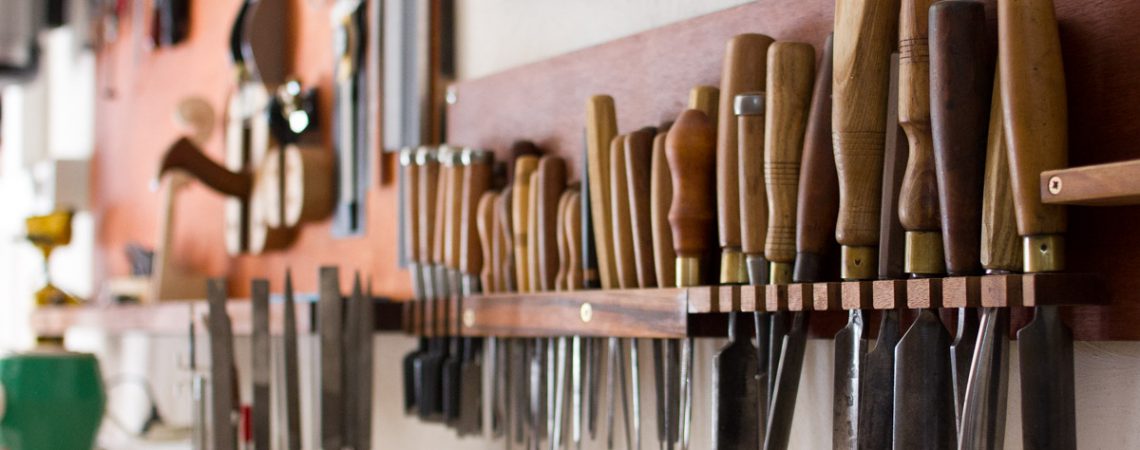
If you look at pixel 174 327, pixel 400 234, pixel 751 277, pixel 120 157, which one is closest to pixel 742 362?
pixel 751 277

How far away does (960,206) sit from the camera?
62 cm

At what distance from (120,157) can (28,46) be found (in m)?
0.60

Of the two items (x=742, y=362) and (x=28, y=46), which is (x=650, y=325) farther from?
(x=28, y=46)

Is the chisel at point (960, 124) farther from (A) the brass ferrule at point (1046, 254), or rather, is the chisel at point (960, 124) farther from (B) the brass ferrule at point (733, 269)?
(B) the brass ferrule at point (733, 269)

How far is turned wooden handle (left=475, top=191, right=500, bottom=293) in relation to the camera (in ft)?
3.39

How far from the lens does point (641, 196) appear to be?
2.80 feet

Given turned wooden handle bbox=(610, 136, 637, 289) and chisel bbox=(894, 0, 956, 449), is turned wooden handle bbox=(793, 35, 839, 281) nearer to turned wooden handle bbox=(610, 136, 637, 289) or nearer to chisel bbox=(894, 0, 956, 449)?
chisel bbox=(894, 0, 956, 449)

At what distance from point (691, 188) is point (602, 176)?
11 centimetres

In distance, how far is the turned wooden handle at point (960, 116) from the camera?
0.61 m

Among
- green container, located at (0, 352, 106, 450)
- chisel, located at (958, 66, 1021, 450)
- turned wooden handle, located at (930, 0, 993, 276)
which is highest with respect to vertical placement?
turned wooden handle, located at (930, 0, 993, 276)

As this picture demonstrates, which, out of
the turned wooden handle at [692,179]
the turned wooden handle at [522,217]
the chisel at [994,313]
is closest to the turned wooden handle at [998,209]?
the chisel at [994,313]

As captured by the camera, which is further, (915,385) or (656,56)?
(656,56)

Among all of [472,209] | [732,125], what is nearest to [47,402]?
[472,209]

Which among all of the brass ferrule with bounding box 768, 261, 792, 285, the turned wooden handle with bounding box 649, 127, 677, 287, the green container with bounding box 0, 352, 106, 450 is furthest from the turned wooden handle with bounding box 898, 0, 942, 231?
the green container with bounding box 0, 352, 106, 450
